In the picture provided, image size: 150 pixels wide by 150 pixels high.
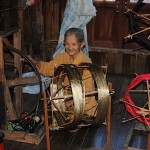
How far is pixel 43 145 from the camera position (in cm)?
467

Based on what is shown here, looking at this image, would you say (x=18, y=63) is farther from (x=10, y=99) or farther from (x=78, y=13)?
(x=78, y=13)

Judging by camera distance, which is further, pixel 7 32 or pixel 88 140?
pixel 88 140

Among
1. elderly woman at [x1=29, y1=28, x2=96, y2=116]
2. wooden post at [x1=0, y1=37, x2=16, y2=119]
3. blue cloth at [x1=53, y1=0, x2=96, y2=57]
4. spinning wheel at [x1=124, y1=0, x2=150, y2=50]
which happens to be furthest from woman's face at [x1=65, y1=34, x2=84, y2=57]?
blue cloth at [x1=53, y1=0, x2=96, y2=57]

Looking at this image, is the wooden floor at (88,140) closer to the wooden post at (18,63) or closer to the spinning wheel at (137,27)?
the wooden post at (18,63)

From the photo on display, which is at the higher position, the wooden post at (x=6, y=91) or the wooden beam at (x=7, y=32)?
the wooden beam at (x=7, y=32)

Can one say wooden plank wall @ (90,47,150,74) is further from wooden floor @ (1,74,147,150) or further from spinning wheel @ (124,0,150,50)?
spinning wheel @ (124,0,150,50)

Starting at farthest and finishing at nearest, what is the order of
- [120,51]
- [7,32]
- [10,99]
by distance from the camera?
1. [120,51]
2. [10,99]
3. [7,32]

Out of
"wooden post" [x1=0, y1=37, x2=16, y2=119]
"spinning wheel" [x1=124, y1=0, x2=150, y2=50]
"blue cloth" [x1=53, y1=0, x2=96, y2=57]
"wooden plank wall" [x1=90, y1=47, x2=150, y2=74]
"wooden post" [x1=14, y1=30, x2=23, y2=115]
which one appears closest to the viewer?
"spinning wheel" [x1=124, y1=0, x2=150, y2=50]

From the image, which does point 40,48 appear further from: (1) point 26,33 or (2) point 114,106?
(2) point 114,106

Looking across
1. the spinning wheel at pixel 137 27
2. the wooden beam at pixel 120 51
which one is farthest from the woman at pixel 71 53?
the wooden beam at pixel 120 51

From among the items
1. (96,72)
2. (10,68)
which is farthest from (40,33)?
(96,72)

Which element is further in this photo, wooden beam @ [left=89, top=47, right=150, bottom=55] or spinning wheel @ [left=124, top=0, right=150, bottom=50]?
wooden beam @ [left=89, top=47, right=150, bottom=55]

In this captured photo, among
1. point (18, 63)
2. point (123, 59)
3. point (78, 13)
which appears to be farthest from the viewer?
point (123, 59)

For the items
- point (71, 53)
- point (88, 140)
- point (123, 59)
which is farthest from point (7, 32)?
point (123, 59)
